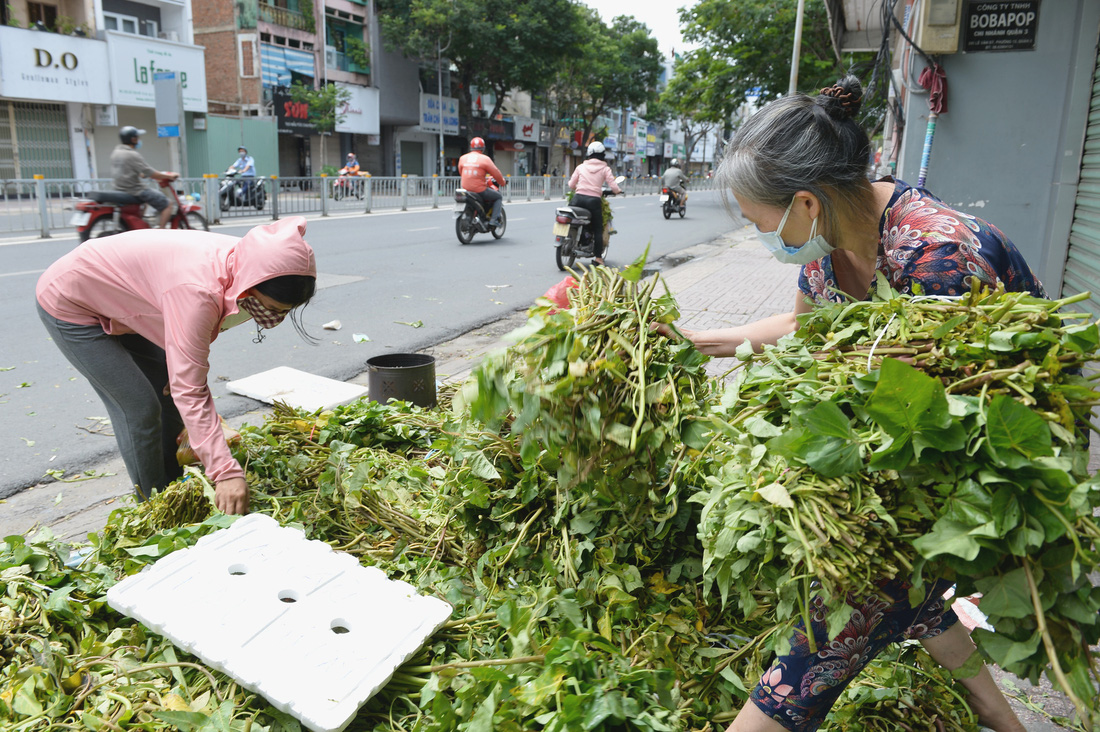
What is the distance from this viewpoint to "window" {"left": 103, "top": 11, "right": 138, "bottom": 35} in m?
23.7

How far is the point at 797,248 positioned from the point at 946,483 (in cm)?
92

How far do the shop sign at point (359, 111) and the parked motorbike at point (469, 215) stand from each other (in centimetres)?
2074

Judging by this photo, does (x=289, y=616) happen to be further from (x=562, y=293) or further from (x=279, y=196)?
(x=279, y=196)

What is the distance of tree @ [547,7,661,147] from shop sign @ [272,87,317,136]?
1511 centimetres

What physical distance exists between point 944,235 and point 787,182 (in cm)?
38

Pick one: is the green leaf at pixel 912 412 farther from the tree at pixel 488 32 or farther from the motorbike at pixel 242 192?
the tree at pixel 488 32

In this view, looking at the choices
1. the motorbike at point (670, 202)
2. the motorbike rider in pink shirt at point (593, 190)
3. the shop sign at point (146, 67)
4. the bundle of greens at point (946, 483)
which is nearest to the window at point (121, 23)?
the shop sign at point (146, 67)

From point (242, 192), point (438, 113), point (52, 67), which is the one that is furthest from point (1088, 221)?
point (438, 113)

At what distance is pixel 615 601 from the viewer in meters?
2.00

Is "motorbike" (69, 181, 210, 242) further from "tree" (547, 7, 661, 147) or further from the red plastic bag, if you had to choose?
"tree" (547, 7, 661, 147)

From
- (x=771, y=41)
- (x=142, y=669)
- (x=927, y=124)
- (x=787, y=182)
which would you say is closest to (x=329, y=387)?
(x=142, y=669)

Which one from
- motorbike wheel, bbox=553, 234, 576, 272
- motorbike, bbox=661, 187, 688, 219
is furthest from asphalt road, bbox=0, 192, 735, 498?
motorbike, bbox=661, 187, 688, 219

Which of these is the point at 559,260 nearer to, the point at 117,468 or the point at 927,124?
the point at 927,124

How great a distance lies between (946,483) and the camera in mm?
1278
